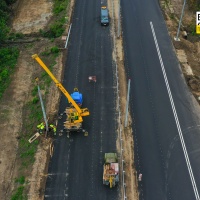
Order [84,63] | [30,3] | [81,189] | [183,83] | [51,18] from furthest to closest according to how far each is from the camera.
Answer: [30,3] < [51,18] < [84,63] < [183,83] < [81,189]

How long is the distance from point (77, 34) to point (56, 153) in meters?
26.0

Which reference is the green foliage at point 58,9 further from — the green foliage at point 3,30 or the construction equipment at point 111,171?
the construction equipment at point 111,171

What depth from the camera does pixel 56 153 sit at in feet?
125

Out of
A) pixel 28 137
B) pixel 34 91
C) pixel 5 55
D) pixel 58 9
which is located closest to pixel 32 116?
pixel 28 137

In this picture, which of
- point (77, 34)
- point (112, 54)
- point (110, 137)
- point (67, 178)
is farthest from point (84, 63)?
point (67, 178)

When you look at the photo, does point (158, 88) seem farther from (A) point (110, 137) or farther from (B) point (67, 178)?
(B) point (67, 178)

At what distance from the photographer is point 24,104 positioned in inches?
1748

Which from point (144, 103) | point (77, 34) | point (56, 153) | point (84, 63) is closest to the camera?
point (56, 153)

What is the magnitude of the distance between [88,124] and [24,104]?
9.85 meters

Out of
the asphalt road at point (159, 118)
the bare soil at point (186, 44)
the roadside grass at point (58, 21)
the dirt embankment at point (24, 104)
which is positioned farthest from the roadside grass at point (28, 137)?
the bare soil at point (186, 44)

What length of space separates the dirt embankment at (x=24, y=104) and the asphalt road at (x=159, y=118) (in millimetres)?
11074

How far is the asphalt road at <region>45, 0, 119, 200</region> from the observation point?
34750mm

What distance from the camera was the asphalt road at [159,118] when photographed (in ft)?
115

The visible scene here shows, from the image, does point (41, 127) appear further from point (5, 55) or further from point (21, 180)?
point (5, 55)
